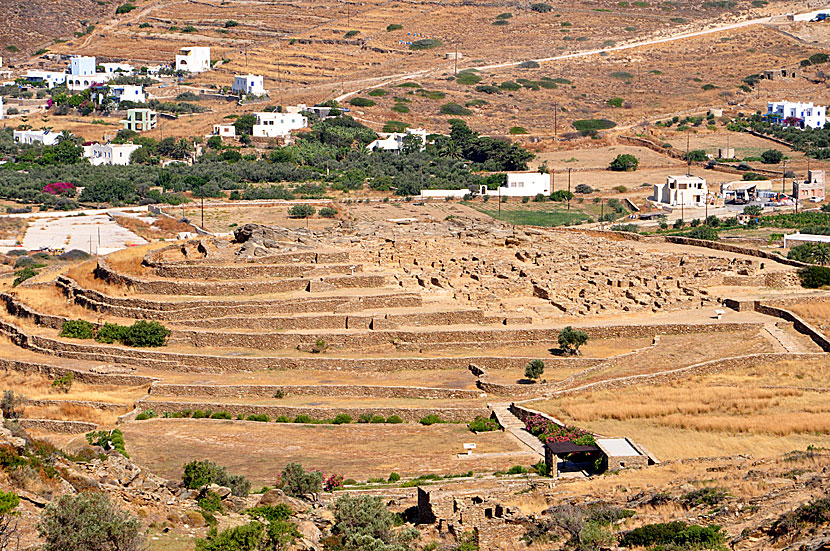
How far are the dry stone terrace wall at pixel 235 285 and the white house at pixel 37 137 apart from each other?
2077 inches

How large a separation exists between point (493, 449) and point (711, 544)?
1057 cm

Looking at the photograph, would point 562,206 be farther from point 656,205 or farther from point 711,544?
point 711,544

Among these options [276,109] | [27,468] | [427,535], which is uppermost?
[276,109]

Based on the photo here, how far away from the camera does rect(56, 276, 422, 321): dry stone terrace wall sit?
39.3 metres

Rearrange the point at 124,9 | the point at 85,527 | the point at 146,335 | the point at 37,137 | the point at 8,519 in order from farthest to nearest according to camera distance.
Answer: the point at 124,9 < the point at 37,137 < the point at 146,335 < the point at 8,519 < the point at 85,527

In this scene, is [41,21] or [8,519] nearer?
[8,519]

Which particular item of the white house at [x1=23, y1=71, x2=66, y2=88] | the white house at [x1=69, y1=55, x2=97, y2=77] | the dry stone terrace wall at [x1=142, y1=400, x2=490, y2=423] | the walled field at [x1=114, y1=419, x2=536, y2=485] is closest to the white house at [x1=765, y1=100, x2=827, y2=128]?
the white house at [x1=69, y1=55, x2=97, y2=77]

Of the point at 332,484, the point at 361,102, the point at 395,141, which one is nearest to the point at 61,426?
the point at 332,484

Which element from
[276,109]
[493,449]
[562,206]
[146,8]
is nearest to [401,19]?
[146,8]

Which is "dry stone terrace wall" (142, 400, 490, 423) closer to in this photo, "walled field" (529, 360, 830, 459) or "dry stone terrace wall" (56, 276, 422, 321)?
"walled field" (529, 360, 830, 459)

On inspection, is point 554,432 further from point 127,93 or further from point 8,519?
point 127,93

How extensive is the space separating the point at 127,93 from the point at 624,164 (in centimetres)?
4100

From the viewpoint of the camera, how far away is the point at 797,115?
100875mm

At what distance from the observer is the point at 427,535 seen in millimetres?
23219
